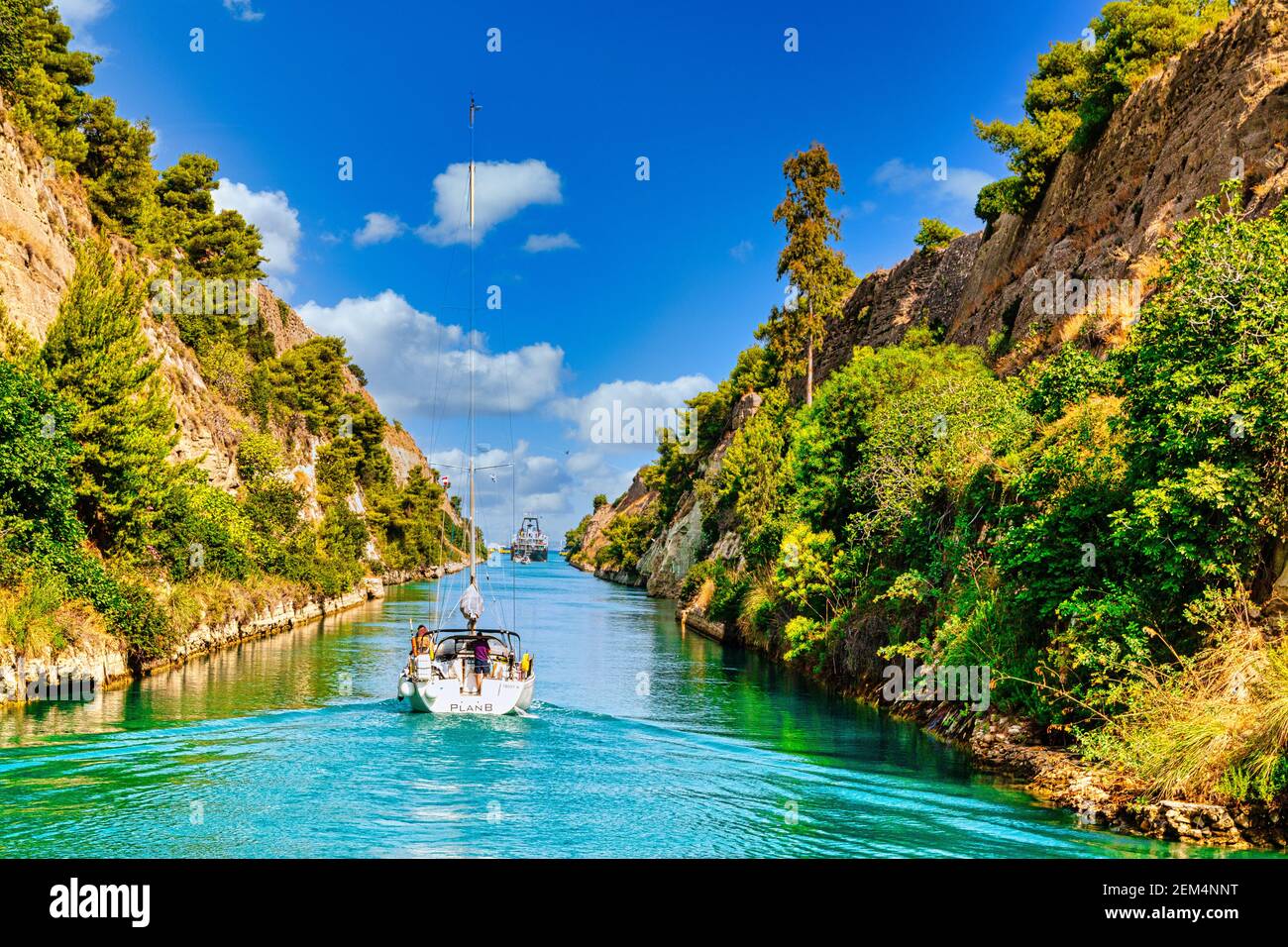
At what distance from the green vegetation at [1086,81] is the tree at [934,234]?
15.0m

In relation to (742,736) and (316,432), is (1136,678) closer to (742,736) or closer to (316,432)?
(742,736)

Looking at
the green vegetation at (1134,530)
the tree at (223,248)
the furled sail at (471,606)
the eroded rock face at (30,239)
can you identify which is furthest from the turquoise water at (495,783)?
the tree at (223,248)

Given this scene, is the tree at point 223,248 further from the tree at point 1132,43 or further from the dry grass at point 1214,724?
the dry grass at point 1214,724

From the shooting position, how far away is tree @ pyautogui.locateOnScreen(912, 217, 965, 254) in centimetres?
6531

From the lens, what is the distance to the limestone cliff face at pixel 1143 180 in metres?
28.5

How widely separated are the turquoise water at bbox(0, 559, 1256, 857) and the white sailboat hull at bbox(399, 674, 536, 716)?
1.40 ft

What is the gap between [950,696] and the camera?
75.3 ft

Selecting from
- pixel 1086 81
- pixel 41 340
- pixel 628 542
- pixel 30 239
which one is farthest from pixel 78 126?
pixel 628 542

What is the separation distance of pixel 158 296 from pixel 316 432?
3288cm

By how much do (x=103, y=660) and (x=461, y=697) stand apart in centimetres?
1280

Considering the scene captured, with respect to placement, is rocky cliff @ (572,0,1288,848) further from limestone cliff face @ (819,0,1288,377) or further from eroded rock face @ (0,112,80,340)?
eroded rock face @ (0,112,80,340)

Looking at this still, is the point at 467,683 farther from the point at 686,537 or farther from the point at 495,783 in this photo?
the point at 686,537

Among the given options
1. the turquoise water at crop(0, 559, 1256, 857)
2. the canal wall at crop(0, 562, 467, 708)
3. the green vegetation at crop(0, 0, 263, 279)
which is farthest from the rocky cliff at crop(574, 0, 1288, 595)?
the green vegetation at crop(0, 0, 263, 279)
